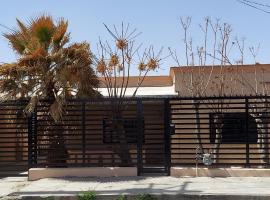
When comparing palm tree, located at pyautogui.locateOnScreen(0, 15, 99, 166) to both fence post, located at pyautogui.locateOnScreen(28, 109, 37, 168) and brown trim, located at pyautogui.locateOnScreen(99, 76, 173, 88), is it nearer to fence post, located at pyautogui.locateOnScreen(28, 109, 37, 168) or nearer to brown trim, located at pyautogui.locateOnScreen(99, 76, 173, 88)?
fence post, located at pyautogui.locateOnScreen(28, 109, 37, 168)

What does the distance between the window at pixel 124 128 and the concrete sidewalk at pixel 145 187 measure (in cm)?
135

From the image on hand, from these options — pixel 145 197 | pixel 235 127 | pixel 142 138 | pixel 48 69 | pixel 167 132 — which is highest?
pixel 48 69

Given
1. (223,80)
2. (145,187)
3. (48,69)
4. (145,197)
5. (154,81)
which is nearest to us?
(145,197)

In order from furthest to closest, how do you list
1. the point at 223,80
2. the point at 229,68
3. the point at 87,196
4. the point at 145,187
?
1. the point at 229,68
2. the point at 223,80
3. the point at 145,187
4. the point at 87,196

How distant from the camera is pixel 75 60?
14.5 m

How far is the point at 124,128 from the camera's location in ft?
50.0

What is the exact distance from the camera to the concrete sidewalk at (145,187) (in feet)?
37.5

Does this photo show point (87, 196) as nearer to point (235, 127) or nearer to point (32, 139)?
point (32, 139)

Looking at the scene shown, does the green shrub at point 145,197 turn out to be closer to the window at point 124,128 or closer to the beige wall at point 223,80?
the window at point 124,128

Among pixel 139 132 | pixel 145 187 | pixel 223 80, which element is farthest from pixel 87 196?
pixel 223 80

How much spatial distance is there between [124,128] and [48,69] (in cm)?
277

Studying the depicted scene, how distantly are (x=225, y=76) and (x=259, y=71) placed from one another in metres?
1.43

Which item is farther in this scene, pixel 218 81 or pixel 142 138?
pixel 218 81

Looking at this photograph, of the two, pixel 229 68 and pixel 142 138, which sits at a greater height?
pixel 229 68
